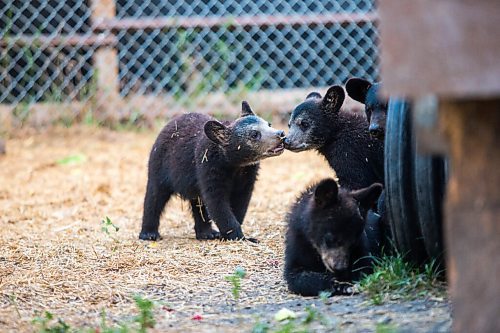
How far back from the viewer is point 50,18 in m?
11.0

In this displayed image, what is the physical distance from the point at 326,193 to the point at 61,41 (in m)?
7.04

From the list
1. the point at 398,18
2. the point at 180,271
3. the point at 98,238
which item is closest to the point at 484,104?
the point at 398,18

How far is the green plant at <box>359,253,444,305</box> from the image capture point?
438cm

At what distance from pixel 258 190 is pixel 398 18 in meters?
6.12

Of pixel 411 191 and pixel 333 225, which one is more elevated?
pixel 411 191

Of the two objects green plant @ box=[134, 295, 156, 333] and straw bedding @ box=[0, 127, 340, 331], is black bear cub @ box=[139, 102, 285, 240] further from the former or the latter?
green plant @ box=[134, 295, 156, 333]

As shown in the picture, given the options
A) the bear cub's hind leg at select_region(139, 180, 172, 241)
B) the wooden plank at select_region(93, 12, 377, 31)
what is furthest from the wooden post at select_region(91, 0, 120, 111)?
the bear cub's hind leg at select_region(139, 180, 172, 241)

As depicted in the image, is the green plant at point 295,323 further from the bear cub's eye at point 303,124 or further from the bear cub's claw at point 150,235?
the bear cub's claw at point 150,235

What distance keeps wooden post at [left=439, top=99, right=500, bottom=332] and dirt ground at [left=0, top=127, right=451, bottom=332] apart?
0.75m

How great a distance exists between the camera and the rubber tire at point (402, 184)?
179 inches

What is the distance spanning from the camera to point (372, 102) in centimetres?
610

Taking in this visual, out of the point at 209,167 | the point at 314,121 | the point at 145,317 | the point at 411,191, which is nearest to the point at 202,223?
the point at 209,167

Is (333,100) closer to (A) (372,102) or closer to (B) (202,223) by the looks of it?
(A) (372,102)

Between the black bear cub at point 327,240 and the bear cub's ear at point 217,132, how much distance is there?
5.72ft
